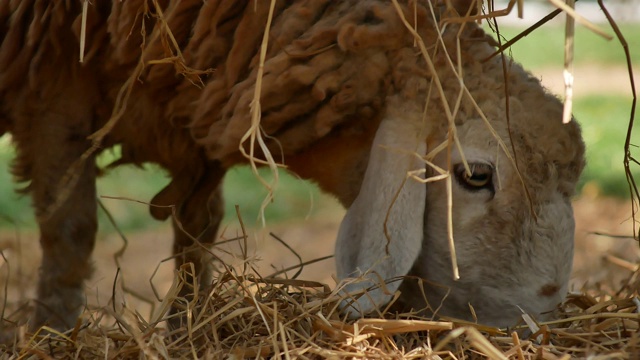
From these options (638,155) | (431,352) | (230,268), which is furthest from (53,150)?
(638,155)

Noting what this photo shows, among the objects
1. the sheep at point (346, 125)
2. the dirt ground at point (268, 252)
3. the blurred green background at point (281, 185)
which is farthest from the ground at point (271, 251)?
the sheep at point (346, 125)

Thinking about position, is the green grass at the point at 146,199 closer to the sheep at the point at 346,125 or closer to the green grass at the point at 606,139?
the green grass at the point at 606,139

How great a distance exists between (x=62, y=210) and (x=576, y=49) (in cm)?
1209

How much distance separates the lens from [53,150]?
10.9 ft

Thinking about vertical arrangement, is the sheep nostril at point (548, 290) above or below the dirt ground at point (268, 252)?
above

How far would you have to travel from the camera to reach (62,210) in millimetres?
3354

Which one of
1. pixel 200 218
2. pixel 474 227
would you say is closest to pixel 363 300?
pixel 474 227

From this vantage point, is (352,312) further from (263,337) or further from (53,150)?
(53,150)

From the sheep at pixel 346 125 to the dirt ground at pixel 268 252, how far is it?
126 cm

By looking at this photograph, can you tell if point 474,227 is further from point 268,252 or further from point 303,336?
point 268,252

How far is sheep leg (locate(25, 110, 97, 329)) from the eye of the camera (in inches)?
130

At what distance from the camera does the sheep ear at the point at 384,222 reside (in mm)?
2607

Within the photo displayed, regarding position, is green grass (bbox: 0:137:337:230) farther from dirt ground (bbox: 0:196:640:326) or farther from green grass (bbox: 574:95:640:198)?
green grass (bbox: 574:95:640:198)

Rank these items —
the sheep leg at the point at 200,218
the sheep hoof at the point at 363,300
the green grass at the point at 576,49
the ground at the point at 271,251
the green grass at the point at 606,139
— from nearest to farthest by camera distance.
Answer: the sheep hoof at the point at 363,300 → the sheep leg at the point at 200,218 → the ground at the point at 271,251 → the green grass at the point at 606,139 → the green grass at the point at 576,49
